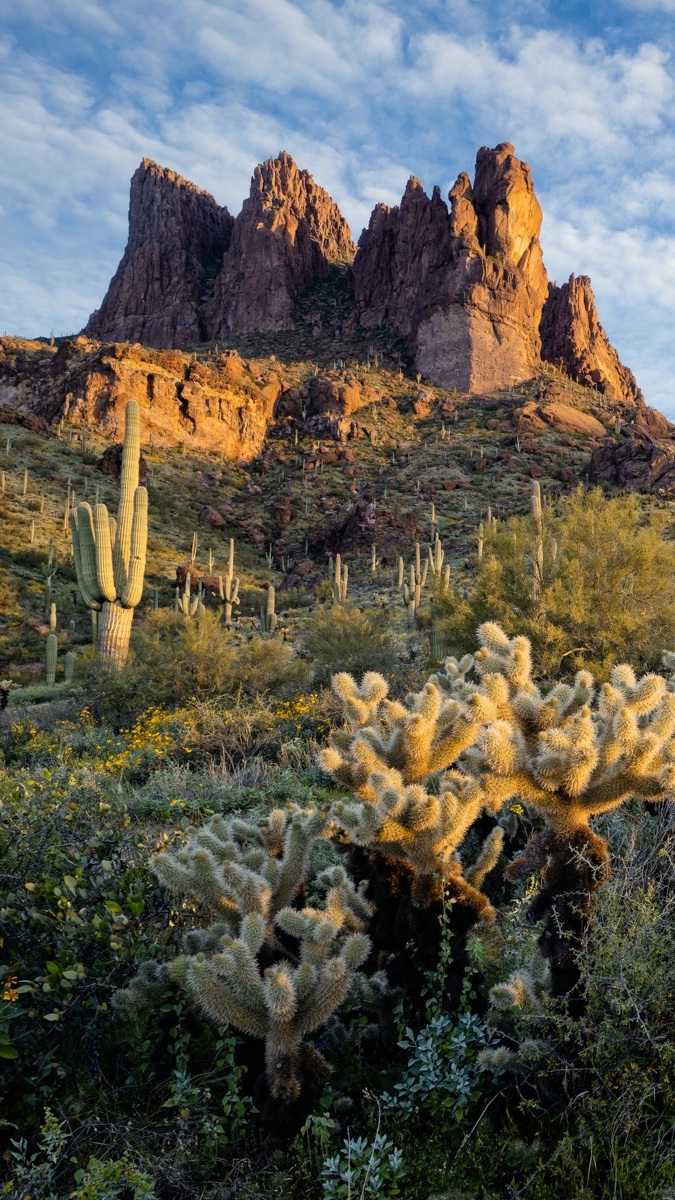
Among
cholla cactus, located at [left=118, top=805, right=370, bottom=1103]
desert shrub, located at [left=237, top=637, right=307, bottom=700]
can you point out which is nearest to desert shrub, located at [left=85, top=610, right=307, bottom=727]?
desert shrub, located at [left=237, top=637, right=307, bottom=700]

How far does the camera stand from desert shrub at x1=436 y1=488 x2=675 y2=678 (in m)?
10.0

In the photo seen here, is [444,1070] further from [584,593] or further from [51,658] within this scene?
[51,658]

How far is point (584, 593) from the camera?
10.5 m

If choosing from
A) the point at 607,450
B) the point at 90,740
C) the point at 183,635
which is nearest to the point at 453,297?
the point at 607,450

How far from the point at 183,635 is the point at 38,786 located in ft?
27.1

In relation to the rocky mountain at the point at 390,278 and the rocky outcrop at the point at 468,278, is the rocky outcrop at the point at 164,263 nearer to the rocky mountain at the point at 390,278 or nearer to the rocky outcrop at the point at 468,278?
the rocky mountain at the point at 390,278

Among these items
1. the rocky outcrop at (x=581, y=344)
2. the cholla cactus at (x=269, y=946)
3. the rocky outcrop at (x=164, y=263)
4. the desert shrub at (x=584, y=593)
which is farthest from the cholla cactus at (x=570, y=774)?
the rocky outcrop at (x=164, y=263)

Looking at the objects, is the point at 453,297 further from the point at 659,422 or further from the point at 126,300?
the point at 126,300

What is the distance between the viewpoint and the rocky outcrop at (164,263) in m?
86.7

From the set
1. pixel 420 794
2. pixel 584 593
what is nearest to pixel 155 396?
pixel 584 593

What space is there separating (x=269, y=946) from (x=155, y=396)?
5189 cm

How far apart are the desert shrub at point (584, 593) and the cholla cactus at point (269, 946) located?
7069 mm

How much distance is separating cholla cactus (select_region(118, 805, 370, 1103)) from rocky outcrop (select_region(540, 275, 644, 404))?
2875 inches

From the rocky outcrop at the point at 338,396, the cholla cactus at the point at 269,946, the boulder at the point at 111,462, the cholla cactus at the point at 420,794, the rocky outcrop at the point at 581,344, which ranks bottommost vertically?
the cholla cactus at the point at 269,946
